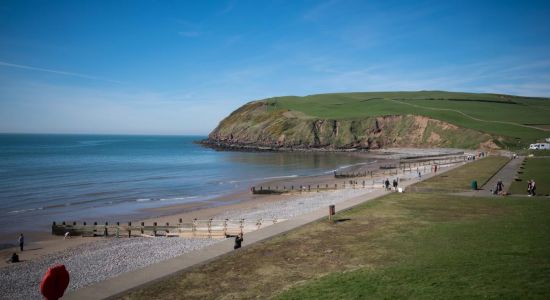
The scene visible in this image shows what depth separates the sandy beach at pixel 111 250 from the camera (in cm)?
1717

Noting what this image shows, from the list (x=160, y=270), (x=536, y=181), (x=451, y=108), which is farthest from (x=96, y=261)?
(x=451, y=108)

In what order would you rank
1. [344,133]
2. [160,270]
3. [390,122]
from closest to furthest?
[160,270] → [390,122] → [344,133]

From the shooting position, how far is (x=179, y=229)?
2481 centimetres

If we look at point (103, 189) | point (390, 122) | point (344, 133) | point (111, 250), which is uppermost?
point (390, 122)

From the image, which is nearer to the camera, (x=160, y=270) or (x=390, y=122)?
(x=160, y=270)

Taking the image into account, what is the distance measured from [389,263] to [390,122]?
12079cm

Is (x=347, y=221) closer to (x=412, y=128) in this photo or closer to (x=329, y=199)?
(x=329, y=199)

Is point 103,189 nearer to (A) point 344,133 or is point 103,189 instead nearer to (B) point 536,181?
(B) point 536,181

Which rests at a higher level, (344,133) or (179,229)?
(344,133)

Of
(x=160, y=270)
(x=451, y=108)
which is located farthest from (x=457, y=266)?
(x=451, y=108)

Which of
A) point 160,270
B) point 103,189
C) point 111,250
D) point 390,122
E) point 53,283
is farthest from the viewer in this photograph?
point 390,122

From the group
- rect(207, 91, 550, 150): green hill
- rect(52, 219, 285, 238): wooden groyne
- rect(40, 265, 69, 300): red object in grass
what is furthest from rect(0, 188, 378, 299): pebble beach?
rect(207, 91, 550, 150): green hill

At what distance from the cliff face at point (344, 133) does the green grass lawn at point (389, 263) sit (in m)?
89.2

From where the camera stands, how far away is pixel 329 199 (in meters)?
36.0
